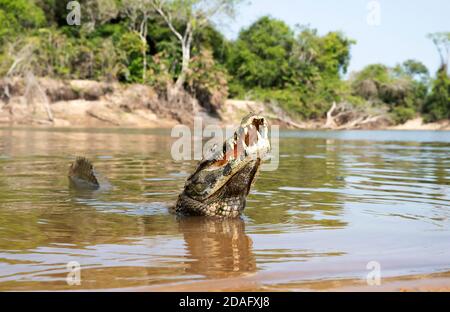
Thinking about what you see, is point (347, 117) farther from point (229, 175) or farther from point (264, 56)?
point (229, 175)

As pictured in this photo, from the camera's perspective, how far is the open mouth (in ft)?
17.7

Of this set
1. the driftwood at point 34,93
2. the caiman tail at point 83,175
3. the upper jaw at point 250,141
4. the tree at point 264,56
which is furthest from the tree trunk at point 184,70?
the upper jaw at point 250,141

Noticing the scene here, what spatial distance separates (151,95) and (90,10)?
8702 mm

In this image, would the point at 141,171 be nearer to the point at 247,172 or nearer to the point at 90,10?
the point at 247,172

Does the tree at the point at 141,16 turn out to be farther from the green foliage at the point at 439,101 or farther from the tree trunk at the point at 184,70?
the green foliage at the point at 439,101

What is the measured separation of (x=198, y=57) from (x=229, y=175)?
42305mm

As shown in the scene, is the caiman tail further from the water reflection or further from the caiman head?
the water reflection

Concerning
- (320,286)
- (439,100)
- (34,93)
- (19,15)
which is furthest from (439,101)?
(320,286)

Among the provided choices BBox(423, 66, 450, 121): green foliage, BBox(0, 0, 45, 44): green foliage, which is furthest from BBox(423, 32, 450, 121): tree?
BBox(0, 0, 45, 44): green foliage

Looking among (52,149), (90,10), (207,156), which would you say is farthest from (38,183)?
(90,10)

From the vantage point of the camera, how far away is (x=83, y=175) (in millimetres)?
9133

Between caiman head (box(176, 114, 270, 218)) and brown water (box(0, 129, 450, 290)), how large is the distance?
0.19 metres

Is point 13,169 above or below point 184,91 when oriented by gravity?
below

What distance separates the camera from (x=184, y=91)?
46.7 meters
